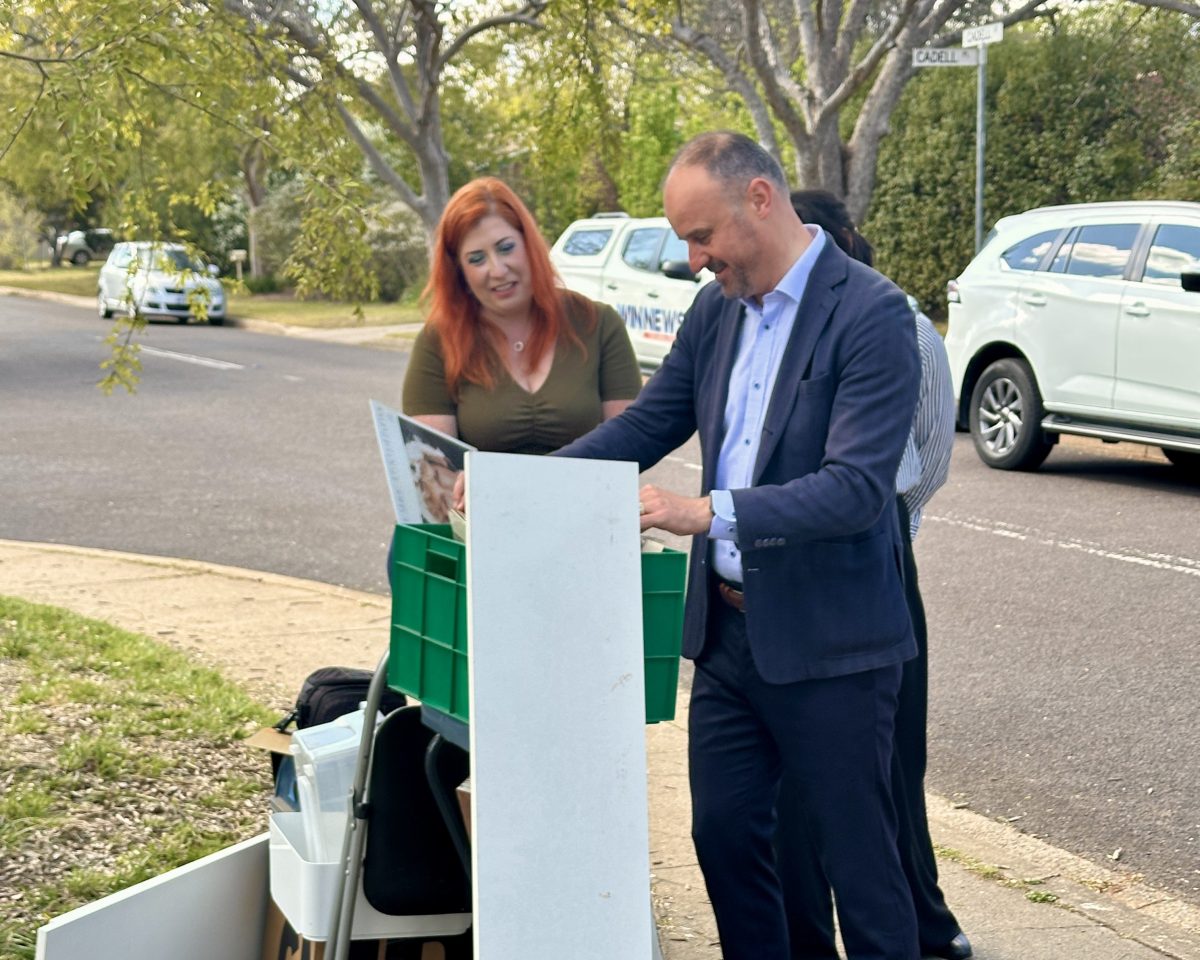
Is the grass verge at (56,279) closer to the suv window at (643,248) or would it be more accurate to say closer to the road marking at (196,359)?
the road marking at (196,359)

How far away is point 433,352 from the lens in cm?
428

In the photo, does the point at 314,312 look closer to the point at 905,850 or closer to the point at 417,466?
the point at 905,850

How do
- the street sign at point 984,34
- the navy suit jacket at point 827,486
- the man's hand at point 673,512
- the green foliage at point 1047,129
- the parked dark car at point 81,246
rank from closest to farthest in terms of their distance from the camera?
the man's hand at point 673,512, the navy suit jacket at point 827,486, the street sign at point 984,34, the green foliage at point 1047,129, the parked dark car at point 81,246

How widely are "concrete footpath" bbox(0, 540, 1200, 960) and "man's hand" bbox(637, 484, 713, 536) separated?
86cm

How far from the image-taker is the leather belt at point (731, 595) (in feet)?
11.2

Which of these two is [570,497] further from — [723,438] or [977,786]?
[977,786]

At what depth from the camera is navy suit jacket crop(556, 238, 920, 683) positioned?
3092 mm

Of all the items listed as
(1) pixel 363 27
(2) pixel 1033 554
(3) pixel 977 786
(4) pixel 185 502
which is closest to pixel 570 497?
(3) pixel 977 786

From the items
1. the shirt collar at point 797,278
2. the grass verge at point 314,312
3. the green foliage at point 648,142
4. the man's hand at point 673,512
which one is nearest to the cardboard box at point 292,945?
the man's hand at point 673,512

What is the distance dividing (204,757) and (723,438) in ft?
8.28

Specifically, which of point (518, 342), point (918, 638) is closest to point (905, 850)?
point (918, 638)

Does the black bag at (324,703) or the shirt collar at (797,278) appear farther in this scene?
the black bag at (324,703)

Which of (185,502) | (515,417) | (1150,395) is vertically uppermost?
(515,417)

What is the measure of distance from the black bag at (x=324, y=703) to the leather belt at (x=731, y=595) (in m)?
0.92
